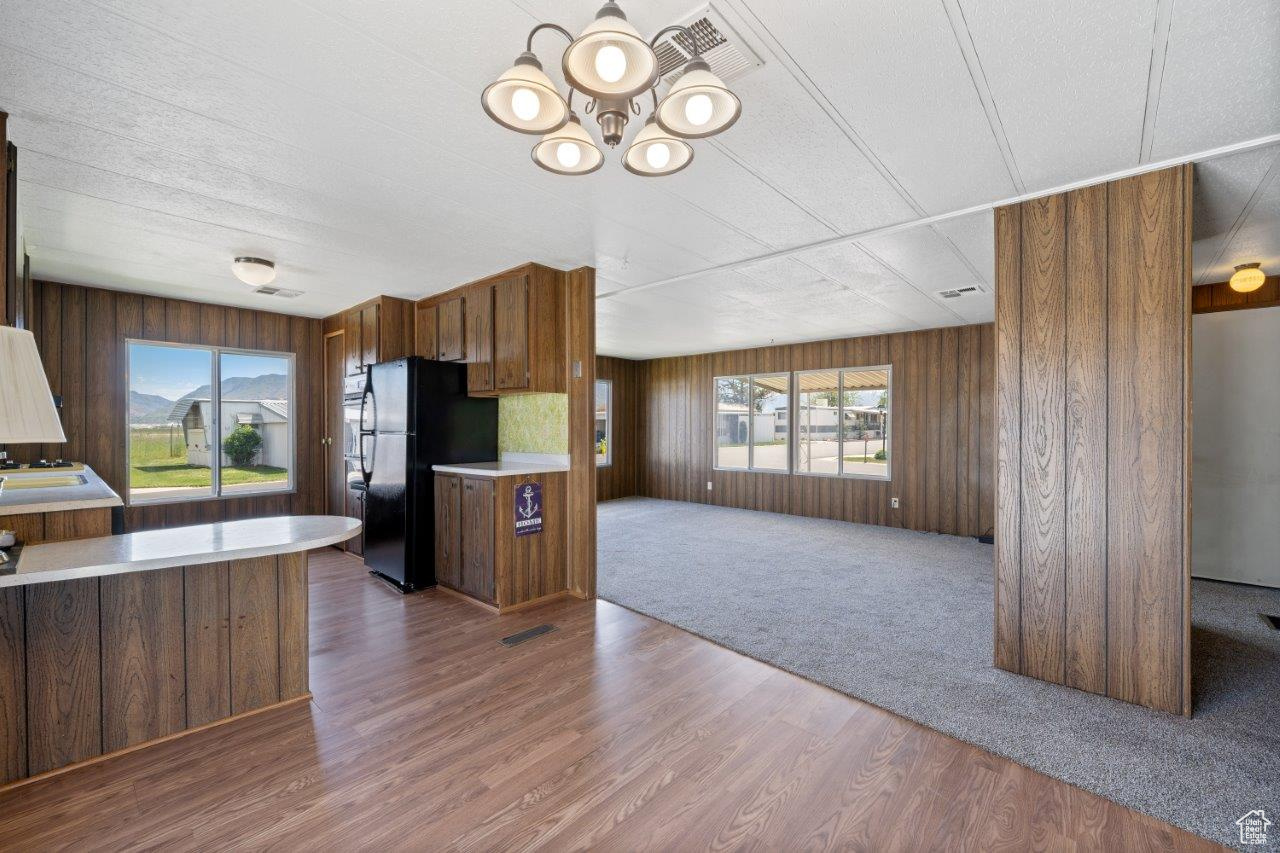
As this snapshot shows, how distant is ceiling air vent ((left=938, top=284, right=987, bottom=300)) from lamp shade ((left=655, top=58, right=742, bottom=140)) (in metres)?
3.73

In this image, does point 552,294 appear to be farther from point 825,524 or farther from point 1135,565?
point 825,524

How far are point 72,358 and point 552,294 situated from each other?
4036mm

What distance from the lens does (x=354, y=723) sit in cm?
229

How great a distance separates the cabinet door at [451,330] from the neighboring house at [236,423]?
2172 mm

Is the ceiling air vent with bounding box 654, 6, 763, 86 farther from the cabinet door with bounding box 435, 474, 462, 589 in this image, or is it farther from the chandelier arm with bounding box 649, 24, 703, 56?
the cabinet door with bounding box 435, 474, 462, 589

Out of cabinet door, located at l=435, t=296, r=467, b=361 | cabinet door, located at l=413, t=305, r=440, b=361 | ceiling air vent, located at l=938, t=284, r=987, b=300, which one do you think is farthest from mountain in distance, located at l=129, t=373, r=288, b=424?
ceiling air vent, located at l=938, t=284, r=987, b=300

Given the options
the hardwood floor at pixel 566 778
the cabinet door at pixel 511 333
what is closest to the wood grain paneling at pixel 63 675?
the hardwood floor at pixel 566 778

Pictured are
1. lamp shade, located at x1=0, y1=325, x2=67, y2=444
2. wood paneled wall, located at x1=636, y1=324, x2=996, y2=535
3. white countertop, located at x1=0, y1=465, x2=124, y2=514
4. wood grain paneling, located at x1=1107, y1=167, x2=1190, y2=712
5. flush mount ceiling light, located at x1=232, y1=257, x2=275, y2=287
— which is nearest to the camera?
lamp shade, located at x1=0, y1=325, x2=67, y2=444

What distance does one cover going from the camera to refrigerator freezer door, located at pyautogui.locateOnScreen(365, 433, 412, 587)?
4070mm

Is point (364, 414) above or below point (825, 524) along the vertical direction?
above

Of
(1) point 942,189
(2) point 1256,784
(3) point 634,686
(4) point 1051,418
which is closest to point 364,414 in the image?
(3) point 634,686

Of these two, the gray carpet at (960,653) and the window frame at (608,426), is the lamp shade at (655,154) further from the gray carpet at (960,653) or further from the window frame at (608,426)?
the window frame at (608,426)

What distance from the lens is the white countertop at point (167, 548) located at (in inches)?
68.4

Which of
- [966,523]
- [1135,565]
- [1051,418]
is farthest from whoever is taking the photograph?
[966,523]
